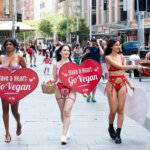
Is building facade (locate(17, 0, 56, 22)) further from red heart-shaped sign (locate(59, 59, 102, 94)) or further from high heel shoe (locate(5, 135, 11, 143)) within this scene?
high heel shoe (locate(5, 135, 11, 143))

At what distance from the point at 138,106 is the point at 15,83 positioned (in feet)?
6.40

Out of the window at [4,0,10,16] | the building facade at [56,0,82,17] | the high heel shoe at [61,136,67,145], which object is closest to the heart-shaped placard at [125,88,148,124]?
the high heel shoe at [61,136,67,145]

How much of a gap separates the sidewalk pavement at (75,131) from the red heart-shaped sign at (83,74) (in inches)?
33.5

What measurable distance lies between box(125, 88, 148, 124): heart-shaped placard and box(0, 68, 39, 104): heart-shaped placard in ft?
5.08

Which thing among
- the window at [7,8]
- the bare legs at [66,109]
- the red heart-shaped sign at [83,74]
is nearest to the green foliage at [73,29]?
the window at [7,8]

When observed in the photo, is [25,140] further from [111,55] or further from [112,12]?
[112,12]

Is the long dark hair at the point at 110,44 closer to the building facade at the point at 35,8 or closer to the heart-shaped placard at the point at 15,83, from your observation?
the heart-shaped placard at the point at 15,83

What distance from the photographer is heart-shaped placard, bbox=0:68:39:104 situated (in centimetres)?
721

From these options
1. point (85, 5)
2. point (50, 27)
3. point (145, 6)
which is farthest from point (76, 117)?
point (50, 27)

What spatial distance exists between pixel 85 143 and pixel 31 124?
2003mm

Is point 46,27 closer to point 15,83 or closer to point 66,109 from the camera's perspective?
point 15,83

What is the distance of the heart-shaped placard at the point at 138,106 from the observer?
24.2 ft

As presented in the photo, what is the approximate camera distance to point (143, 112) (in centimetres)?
738

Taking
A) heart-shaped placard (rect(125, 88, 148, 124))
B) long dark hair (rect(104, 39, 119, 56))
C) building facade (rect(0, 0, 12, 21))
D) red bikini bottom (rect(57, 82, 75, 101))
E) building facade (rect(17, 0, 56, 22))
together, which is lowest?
heart-shaped placard (rect(125, 88, 148, 124))
